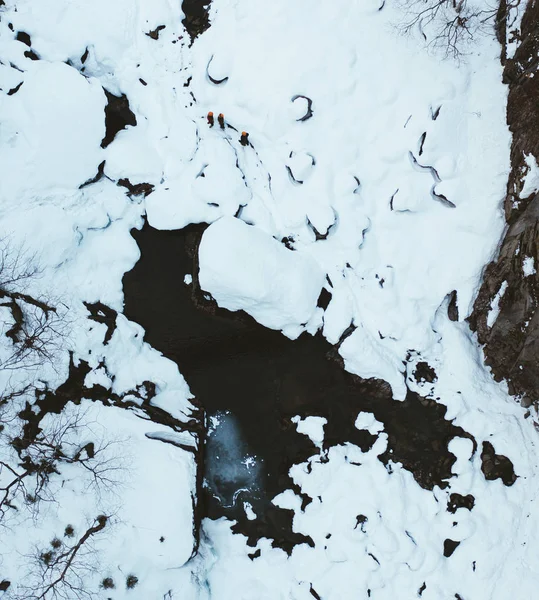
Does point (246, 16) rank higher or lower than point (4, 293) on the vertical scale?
higher

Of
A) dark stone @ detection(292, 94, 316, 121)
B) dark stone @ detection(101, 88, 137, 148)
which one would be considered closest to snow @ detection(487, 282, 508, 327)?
dark stone @ detection(292, 94, 316, 121)

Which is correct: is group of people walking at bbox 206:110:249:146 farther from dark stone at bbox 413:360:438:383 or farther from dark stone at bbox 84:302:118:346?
dark stone at bbox 413:360:438:383

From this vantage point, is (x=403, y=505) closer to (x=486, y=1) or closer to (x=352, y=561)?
(x=352, y=561)

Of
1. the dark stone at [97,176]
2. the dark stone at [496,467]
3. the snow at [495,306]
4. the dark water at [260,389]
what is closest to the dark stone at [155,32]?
the dark stone at [97,176]

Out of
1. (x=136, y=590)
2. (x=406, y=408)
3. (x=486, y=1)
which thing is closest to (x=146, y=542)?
(x=136, y=590)

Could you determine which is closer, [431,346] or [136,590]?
[136,590]

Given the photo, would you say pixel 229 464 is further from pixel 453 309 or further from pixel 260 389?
pixel 453 309
